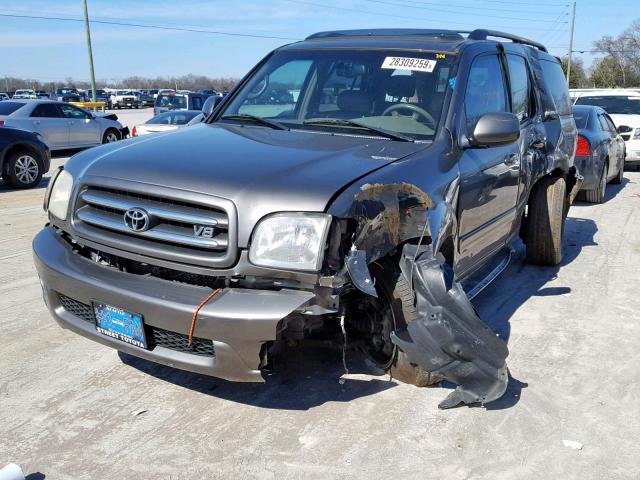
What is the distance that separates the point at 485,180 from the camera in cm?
418

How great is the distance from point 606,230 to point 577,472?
5.99 metres

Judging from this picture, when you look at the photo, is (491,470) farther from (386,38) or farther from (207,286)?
(386,38)

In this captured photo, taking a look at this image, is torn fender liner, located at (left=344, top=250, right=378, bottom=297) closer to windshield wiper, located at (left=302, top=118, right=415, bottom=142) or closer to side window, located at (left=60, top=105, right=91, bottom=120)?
windshield wiper, located at (left=302, top=118, right=415, bottom=142)

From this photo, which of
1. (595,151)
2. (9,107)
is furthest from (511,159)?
(9,107)

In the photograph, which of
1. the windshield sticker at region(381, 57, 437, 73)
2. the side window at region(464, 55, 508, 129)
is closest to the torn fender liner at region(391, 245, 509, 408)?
the side window at region(464, 55, 508, 129)

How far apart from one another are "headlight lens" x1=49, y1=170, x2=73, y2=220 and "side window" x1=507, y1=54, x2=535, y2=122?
10.9ft

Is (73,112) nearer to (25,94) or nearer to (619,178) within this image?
(619,178)

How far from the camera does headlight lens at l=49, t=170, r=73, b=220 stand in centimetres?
353

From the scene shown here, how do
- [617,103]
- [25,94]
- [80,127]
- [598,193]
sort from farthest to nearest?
[25,94]
[80,127]
[617,103]
[598,193]

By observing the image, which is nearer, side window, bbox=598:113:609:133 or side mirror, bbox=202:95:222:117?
side mirror, bbox=202:95:222:117

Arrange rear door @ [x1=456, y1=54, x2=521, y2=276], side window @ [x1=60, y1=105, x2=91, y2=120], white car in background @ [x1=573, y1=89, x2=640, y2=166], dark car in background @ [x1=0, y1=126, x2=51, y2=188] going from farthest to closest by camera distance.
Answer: side window @ [x1=60, y1=105, x2=91, y2=120] → white car in background @ [x1=573, y1=89, x2=640, y2=166] → dark car in background @ [x1=0, y1=126, x2=51, y2=188] → rear door @ [x1=456, y1=54, x2=521, y2=276]

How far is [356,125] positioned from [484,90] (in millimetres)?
1118

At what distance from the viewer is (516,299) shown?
5.34 m

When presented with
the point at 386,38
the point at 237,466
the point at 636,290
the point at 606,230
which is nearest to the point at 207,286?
the point at 237,466
